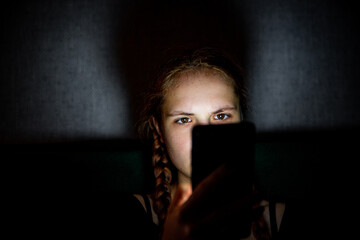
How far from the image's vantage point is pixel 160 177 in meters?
0.84

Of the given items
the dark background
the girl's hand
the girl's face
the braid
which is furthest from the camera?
the dark background

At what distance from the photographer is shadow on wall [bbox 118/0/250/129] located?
102cm

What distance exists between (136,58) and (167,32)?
0.63ft

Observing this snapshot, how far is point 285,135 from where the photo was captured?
1052 mm

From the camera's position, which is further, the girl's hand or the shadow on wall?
the shadow on wall

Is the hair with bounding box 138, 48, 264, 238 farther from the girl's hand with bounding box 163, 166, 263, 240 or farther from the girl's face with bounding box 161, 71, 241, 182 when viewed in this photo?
the girl's hand with bounding box 163, 166, 263, 240

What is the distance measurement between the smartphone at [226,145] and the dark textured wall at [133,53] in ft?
1.88

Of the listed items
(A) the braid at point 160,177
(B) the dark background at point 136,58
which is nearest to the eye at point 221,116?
(A) the braid at point 160,177

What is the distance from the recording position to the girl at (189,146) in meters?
0.42

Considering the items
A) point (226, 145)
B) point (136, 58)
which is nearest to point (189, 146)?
point (226, 145)

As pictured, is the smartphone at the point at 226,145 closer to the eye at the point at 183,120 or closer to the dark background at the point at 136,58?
the eye at the point at 183,120

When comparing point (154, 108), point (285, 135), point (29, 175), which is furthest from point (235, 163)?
point (29, 175)

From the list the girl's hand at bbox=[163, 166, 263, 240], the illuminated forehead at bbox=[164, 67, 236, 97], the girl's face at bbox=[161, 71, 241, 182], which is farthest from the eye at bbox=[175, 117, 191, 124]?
the girl's hand at bbox=[163, 166, 263, 240]

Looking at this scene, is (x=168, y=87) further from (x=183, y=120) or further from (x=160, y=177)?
(x=160, y=177)
